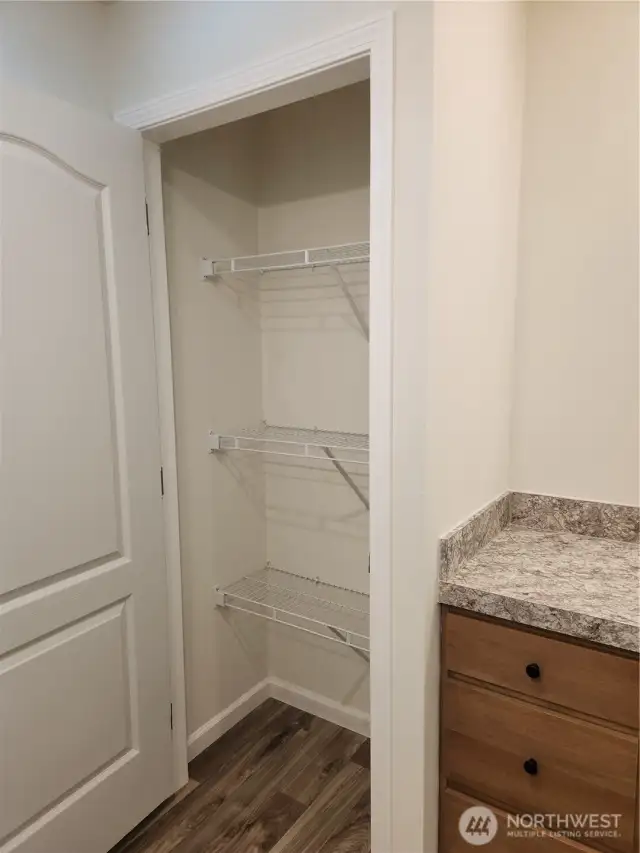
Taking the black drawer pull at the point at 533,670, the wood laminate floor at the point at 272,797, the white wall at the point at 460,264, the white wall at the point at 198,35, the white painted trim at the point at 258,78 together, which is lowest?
the wood laminate floor at the point at 272,797

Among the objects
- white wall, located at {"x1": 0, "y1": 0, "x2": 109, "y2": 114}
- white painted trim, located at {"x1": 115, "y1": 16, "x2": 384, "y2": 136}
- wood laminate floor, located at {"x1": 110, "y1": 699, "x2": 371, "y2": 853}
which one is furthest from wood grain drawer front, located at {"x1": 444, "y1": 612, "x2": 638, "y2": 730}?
white wall, located at {"x1": 0, "y1": 0, "x2": 109, "y2": 114}

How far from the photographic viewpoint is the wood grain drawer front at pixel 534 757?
129cm

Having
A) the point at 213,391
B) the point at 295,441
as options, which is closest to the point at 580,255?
the point at 295,441

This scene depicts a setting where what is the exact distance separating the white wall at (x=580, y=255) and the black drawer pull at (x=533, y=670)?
621 mm

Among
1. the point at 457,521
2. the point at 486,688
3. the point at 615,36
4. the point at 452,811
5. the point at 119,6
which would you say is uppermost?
the point at 119,6

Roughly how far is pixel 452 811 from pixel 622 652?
0.65 m

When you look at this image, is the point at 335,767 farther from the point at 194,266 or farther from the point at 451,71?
the point at 451,71

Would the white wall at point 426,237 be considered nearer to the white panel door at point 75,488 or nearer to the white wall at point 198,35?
the white wall at point 198,35

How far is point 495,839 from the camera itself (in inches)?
57.3

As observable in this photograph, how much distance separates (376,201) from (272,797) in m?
1.89

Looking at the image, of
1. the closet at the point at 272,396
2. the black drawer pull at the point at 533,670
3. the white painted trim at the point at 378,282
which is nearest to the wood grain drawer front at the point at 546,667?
the black drawer pull at the point at 533,670

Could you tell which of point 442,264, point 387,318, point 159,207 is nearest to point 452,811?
point 387,318

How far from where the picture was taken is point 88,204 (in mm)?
1573

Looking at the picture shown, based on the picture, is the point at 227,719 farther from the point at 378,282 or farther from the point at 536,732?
the point at 378,282
